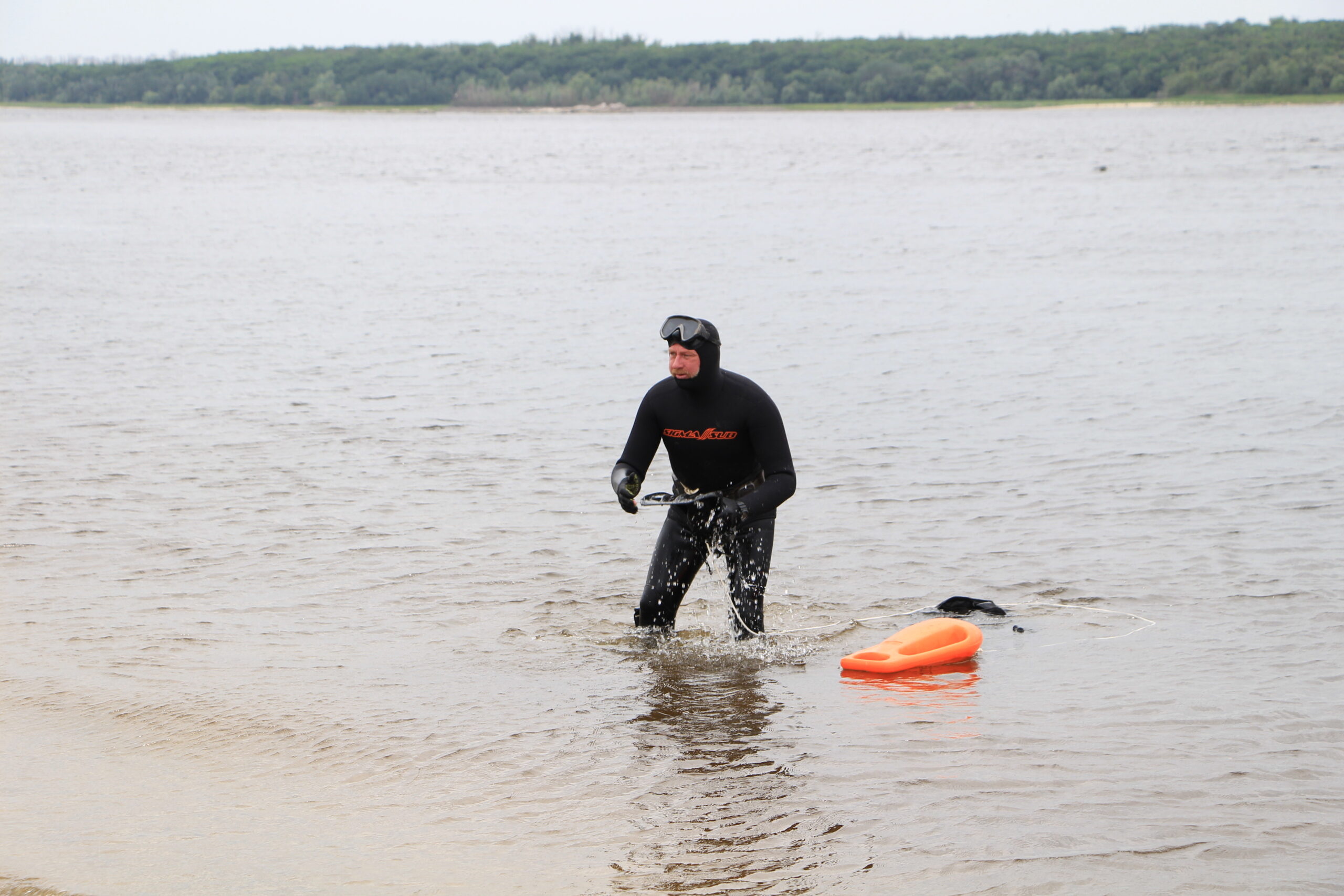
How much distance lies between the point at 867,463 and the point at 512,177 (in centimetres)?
5466

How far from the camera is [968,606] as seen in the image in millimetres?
8492

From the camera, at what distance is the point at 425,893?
491 centimetres

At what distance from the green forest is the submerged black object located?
122837 millimetres

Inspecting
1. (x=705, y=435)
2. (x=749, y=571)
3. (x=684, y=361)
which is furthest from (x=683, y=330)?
(x=749, y=571)

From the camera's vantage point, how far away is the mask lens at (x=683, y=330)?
6.99m

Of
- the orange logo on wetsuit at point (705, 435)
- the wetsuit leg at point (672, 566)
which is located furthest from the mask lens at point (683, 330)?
the wetsuit leg at point (672, 566)

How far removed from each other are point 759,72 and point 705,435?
15254 centimetres

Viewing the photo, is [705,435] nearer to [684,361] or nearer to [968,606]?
[684,361]

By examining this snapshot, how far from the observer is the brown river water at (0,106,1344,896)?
5426 millimetres

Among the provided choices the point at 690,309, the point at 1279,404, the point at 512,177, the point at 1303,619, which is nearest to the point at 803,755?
the point at 1303,619

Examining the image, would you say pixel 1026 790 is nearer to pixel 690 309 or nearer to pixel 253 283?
pixel 690 309

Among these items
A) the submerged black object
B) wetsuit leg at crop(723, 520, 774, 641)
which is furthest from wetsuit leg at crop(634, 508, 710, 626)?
the submerged black object

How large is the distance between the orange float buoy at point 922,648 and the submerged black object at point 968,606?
2.16ft

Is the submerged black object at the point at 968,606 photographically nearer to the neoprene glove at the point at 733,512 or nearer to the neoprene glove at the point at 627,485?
the neoprene glove at the point at 733,512
